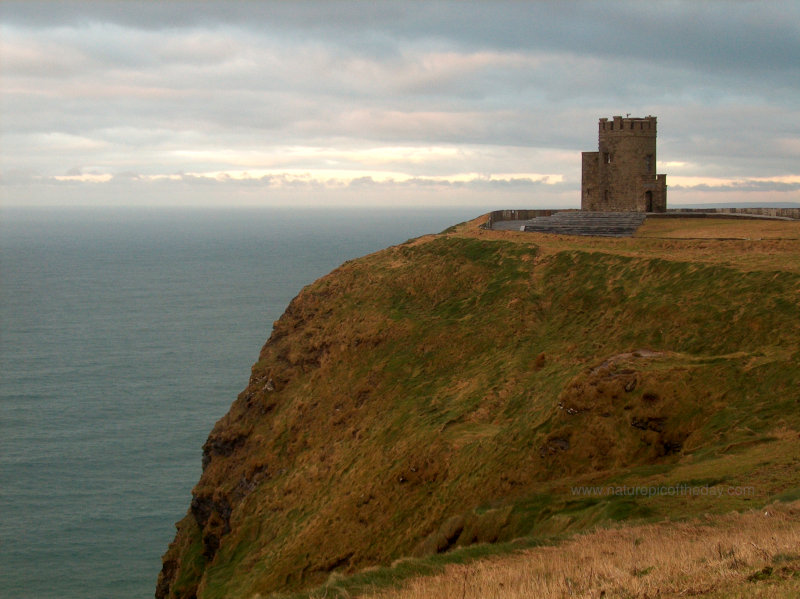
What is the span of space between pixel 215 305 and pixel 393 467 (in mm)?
104920

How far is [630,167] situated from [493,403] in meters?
33.2

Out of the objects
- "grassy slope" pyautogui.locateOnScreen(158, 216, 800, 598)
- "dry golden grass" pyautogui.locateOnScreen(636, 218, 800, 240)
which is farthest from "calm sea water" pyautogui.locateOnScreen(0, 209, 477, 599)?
"dry golden grass" pyautogui.locateOnScreen(636, 218, 800, 240)

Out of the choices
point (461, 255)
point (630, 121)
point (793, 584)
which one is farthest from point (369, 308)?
point (793, 584)

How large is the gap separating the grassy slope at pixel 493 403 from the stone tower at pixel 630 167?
687cm

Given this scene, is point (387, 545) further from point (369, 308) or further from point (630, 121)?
point (630, 121)

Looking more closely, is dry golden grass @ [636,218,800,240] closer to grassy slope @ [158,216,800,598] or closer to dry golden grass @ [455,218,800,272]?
dry golden grass @ [455,218,800,272]

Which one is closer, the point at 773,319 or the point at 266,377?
the point at 773,319

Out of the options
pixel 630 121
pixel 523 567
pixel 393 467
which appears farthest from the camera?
pixel 630 121

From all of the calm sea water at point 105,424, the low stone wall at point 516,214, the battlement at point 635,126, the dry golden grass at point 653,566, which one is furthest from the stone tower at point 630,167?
the dry golden grass at point 653,566

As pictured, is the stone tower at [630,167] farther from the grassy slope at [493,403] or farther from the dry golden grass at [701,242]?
the grassy slope at [493,403]

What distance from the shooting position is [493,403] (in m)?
33.3

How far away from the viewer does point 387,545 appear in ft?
91.5

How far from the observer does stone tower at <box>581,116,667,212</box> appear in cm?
5971

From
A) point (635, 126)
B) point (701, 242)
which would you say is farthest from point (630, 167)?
point (701, 242)
